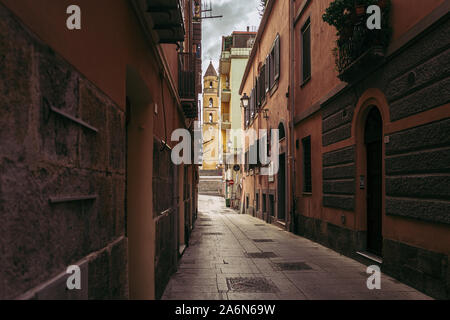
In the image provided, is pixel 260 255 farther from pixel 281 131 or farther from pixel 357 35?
pixel 281 131

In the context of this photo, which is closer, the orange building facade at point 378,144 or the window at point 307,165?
the orange building facade at point 378,144

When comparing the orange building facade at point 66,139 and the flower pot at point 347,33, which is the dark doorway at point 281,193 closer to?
the flower pot at point 347,33

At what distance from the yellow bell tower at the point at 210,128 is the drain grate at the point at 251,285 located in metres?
59.7

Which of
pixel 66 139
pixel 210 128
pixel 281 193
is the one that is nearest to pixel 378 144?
pixel 66 139

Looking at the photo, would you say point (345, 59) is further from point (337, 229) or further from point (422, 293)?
point (422, 293)

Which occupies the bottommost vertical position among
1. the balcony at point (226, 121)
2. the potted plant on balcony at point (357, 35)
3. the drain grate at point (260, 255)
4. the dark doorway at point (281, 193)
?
the drain grate at point (260, 255)

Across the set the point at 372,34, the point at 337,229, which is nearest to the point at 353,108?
the point at 372,34

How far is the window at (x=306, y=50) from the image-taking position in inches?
480

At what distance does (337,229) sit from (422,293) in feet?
12.4

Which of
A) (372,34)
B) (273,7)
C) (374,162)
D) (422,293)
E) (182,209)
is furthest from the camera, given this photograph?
(273,7)

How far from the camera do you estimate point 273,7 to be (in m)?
17.4

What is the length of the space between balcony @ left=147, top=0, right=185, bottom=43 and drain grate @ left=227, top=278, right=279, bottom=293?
3.77 metres

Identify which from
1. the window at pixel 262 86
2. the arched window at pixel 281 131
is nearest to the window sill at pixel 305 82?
the arched window at pixel 281 131

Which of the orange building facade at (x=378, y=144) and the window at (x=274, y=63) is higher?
the window at (x=274, y=63)
